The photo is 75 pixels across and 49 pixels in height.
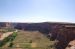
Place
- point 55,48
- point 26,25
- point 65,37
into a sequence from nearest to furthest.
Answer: point 55,48, point 65,37, point 26,25

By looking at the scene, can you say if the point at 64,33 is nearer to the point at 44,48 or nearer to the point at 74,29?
the point at 74,29

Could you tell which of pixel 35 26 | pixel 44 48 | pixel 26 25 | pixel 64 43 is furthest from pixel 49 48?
pixel 26 25

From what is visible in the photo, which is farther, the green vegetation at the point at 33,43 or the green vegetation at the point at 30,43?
the green vegetation at the point at 33,43

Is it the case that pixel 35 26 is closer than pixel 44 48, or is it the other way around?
pixel 44 48

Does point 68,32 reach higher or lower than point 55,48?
higher

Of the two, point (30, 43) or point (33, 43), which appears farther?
point (33, 43)

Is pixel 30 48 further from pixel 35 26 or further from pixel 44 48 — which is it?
pixel 35 26

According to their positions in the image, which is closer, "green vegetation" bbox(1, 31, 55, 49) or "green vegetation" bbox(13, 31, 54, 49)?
"green vegetation" bbox(1, 31, 55, 49)

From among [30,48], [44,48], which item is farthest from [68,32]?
[30,48]

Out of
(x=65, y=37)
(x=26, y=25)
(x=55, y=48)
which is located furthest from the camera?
(x=26, y=25)
